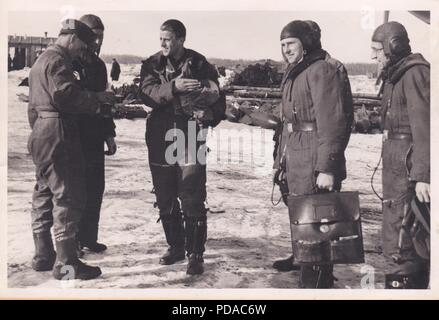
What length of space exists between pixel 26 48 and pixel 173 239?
1.99 m

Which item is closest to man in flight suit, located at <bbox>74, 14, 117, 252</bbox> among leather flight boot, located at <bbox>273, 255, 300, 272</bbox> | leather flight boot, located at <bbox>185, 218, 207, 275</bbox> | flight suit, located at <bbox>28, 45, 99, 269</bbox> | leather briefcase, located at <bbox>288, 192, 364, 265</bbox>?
flight suit, located at <bbox>28, 45, 99, 269</bbox>

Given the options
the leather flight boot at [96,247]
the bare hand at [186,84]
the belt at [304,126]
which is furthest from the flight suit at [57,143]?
the belt at [304,126]

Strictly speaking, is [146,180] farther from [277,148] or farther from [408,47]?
[408,47]

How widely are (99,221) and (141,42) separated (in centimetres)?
154

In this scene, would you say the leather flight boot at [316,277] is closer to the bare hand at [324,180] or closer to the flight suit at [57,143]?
the bare hand at [324,180]

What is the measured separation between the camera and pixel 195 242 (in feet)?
13.8

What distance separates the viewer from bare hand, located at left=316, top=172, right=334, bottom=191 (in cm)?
364

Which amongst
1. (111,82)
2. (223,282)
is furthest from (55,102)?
(223,282)

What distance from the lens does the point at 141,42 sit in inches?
172

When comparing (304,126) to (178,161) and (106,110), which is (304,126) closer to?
(178,161)

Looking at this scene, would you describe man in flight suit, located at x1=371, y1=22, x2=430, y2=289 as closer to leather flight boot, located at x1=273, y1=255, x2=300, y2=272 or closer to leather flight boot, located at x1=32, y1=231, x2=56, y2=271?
leather flight boot, located at x1=273, y1=255, x2=300, y2=272

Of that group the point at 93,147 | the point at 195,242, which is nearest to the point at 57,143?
the point at 93,147

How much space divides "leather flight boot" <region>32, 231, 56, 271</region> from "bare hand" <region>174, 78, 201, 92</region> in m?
1.54

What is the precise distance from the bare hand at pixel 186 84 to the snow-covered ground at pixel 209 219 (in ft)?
1.45
